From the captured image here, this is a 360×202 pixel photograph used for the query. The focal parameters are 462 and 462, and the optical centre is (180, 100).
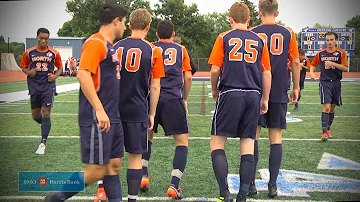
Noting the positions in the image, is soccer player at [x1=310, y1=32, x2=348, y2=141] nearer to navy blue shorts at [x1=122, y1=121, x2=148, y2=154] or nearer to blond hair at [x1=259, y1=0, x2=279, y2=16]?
blond hair at [x1=259, y1=0, x2=279, y2=16]

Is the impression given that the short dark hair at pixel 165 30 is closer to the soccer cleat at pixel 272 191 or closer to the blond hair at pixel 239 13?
the blond hair at pixel 239 13

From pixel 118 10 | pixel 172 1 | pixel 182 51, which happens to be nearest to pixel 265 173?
pixel 182 51

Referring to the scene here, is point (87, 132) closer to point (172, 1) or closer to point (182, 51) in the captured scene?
point (182, 51)

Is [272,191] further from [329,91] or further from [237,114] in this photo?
[329,91]

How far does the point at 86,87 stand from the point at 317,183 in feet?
10.7

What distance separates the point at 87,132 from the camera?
382 centimetres

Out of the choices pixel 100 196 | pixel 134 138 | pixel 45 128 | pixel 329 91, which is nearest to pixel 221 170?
pixel 134 138

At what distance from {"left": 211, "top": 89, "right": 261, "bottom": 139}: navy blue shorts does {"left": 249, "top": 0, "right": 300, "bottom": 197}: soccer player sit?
1.72ft

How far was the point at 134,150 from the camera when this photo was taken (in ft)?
14.5

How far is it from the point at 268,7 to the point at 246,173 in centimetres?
184

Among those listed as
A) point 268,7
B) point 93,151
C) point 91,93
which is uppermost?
point 268,7

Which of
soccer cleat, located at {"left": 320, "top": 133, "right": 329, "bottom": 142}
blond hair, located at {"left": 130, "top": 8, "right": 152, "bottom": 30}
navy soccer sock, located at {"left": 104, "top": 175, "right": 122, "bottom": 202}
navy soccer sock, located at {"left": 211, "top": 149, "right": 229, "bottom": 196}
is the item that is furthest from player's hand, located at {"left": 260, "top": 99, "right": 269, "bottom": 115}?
soccer cleat, located at {"left": 320, "top": 133, "right": 329, "bottom": 142}

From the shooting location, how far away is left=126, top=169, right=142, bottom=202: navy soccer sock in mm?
4363

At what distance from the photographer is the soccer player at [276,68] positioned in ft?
16.7
